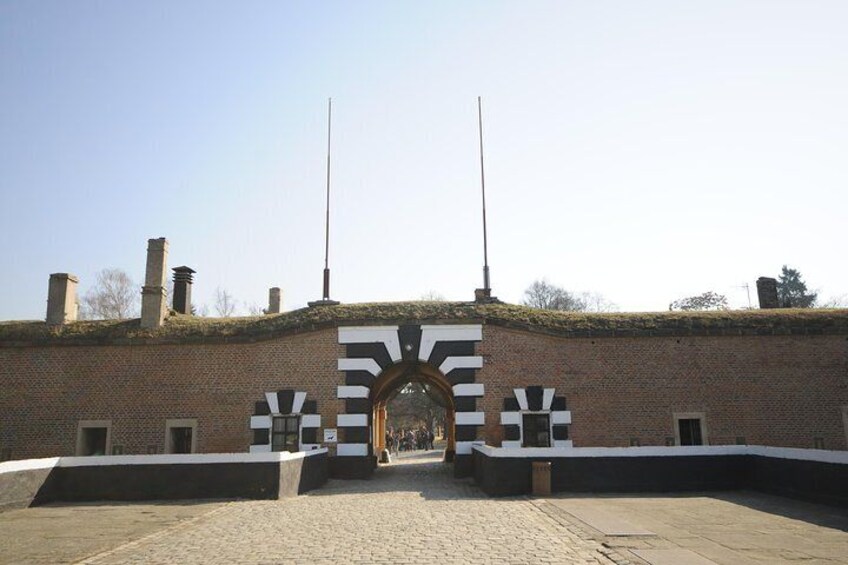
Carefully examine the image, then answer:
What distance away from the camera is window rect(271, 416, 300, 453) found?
1958cm

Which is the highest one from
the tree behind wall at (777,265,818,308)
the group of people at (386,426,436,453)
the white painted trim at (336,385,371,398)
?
the tree behind wall at (777,265,818,308)

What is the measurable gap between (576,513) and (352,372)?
9889 millimetres

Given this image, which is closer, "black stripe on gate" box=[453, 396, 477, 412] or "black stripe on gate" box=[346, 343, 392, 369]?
"black stripe on gate" box=[453, 396, 477, 412]

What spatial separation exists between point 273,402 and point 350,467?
10.3 feet

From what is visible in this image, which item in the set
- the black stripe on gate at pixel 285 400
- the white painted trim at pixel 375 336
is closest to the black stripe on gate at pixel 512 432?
the white painted trim at pixel 375 336

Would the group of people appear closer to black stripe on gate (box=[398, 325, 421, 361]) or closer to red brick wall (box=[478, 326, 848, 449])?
black stripe on gate (box=[398, 325, 421, 361])

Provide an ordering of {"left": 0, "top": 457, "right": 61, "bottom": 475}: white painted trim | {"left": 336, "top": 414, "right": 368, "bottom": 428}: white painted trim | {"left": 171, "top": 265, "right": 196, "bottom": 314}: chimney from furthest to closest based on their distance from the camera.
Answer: {"left": 171, "top": 265, "right": 196, "bottom": 314}: chimney, {"left": 336, "top": 414, "right": 368, "bottom": 428}: white painted trim, {"left": 0, "top": 457, "right": 61, "bottom": 475}: white painted trim

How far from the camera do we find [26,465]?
13242 mm

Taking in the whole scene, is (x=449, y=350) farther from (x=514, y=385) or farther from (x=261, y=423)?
(x=261, y=423)

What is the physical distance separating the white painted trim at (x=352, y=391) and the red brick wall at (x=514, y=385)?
26 cm

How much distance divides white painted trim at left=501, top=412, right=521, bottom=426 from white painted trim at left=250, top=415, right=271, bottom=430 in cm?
718

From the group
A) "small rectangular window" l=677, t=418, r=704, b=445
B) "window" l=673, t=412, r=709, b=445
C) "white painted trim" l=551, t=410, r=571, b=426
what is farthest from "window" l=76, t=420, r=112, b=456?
"small rectangular window" l=677, t=418, r=704, b=445

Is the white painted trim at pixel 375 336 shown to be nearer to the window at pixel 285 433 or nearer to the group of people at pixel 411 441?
the window at pixel 285 433

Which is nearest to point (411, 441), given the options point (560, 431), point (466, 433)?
point (466, 433)
